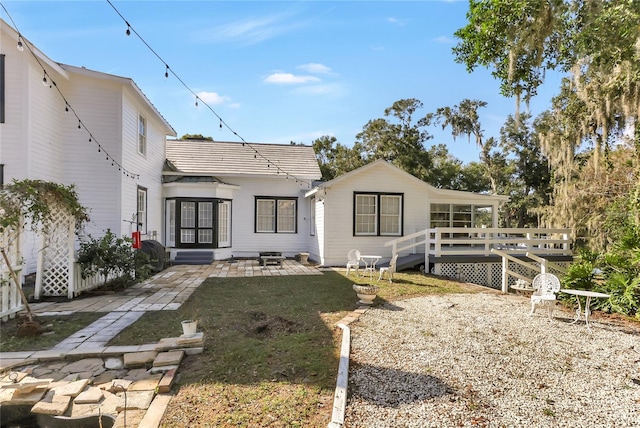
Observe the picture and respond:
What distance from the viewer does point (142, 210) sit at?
1250 cm

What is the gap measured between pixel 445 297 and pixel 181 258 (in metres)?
9.84

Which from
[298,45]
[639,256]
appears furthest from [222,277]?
[639,256]

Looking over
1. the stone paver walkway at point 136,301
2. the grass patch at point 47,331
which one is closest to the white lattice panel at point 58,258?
the stone paver walkway at point 136,301

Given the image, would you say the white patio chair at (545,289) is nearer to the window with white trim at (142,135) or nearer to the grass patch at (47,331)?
the grass patch at (47,331)

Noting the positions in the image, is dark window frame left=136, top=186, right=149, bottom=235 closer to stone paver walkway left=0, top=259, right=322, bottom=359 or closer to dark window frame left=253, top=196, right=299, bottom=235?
stone paver walkway left=0, top=259, right=322, bottom=359

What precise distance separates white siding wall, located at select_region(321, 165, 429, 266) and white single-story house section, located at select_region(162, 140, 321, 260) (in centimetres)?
222

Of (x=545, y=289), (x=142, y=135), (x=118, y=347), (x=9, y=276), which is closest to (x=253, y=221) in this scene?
(x=142, y=135)

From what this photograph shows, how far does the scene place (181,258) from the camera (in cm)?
1383

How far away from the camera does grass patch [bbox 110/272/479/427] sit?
325cm

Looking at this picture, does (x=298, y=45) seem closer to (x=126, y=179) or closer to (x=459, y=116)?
(x=126, y=179)

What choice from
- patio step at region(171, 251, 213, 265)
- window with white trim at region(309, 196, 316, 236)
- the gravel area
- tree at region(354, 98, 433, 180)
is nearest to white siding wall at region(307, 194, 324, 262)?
window with white trim at region(309, 196, 316, 236)

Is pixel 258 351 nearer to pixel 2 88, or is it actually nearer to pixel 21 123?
pixel 21 123

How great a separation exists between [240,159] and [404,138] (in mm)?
15282

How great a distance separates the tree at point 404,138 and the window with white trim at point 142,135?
18.7m
